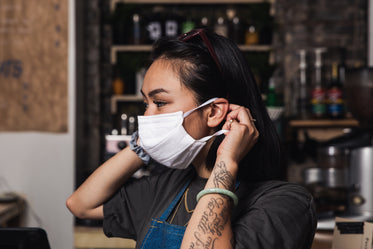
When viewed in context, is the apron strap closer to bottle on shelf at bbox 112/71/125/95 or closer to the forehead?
the forehead

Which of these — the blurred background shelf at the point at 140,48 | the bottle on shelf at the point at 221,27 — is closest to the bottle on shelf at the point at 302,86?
the blurred background shelf at the point at 140,48

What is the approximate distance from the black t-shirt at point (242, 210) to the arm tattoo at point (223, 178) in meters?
0.09

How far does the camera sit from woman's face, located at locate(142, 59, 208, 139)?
44.8 inches

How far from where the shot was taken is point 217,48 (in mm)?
1180

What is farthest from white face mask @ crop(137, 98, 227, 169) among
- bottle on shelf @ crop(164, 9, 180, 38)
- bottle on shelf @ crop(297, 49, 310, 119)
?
Answer: bottle on shelf @ crop(297, 49, 310, 119)

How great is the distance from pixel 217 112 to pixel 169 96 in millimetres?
146

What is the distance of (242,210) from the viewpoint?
112cm

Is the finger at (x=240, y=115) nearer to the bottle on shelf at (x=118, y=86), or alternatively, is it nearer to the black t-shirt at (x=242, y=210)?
the black t-shirt at (x=242, y=210)

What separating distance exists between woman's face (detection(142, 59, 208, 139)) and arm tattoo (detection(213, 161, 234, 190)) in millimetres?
152

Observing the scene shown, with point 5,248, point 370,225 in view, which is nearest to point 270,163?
point 370,225

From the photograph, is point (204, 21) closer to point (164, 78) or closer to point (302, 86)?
point (302, 86)

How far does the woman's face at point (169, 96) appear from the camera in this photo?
1.14 m

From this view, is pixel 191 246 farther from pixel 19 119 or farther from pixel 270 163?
pixel 19 119

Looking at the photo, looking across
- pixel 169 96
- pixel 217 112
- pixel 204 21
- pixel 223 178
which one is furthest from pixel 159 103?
pixel 204 21
